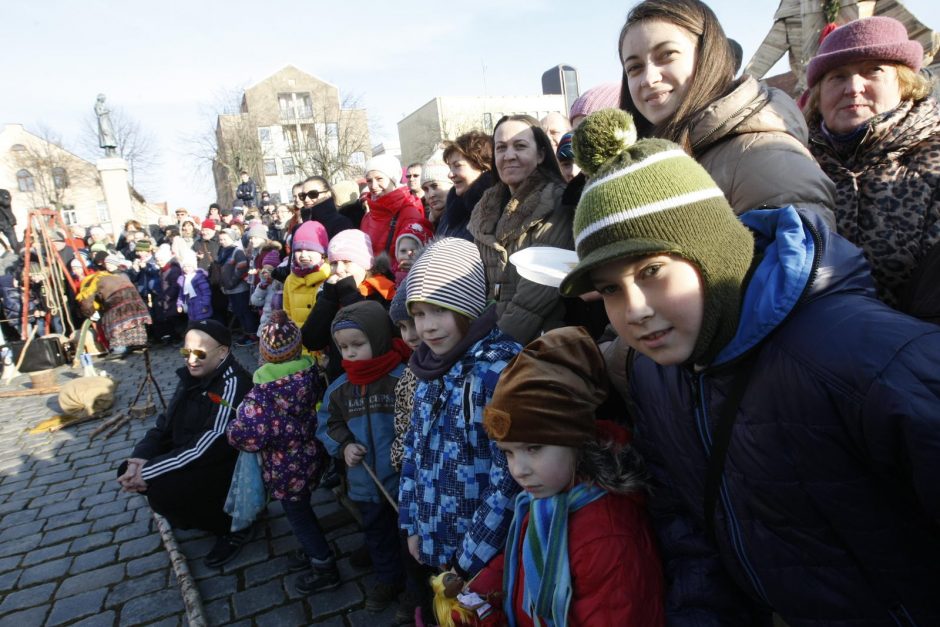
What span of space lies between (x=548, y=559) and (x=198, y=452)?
3.13m

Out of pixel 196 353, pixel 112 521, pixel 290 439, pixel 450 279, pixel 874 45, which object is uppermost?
pixel 874 45

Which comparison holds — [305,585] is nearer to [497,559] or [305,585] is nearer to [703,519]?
[497,559]

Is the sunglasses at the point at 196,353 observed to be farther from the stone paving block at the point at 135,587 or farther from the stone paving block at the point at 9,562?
the stone paving block at the point at 9,562

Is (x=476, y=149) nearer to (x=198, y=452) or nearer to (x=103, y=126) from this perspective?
(x=198, y=452)

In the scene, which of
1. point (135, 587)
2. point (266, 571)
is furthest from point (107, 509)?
point (266, 571)

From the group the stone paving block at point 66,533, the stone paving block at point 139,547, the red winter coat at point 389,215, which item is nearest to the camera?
the stone paving block at point 139,547

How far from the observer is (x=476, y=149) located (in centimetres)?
389

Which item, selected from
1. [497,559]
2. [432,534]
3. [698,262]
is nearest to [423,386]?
[432,534]

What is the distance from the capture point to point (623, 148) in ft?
4.42

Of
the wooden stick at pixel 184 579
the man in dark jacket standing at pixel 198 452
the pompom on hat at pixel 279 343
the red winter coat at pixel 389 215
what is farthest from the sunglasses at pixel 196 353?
the red winter coat at pixel 389 215

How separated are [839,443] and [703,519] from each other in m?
0.51

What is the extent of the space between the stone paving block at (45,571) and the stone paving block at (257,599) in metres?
1.56

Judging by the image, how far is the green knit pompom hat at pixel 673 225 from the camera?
3.84 ft

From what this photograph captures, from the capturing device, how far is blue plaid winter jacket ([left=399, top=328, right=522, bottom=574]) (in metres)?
2.27
